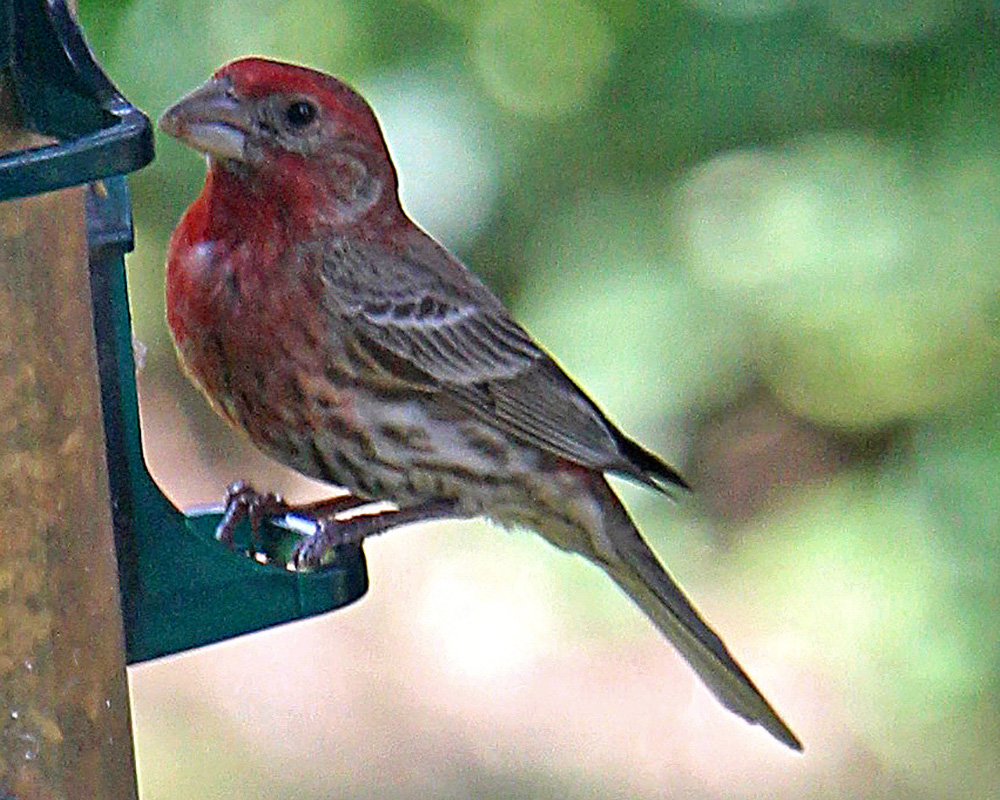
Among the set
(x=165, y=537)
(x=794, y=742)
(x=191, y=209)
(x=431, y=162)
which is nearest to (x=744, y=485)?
(x=431, y=162)

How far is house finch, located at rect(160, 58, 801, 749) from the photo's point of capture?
3988mm

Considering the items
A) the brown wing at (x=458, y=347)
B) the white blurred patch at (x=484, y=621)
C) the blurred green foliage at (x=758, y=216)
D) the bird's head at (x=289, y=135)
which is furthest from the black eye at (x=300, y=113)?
the white blurred patch at (x=484, y=621)

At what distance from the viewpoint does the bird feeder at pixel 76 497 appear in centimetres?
310

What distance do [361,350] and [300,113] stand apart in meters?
0.38

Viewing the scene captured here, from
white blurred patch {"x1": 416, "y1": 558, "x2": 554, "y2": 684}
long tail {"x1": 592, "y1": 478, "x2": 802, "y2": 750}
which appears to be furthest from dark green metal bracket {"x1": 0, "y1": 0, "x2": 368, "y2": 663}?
white blurred patch {"x1": 416, "y1": 558, "x2": 554, "y2": 684}

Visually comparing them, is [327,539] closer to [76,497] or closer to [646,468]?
[76,497]

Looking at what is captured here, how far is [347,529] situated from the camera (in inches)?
148

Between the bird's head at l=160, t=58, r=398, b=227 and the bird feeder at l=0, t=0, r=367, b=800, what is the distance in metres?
0.47

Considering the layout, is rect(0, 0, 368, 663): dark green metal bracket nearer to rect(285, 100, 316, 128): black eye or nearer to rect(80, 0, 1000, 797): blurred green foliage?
rect(285, 100, 316, 128): black eye

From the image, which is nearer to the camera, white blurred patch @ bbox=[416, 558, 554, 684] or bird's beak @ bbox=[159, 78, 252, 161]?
bird's beak @ bbox=[159, 78, 252, 161]

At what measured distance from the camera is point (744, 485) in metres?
6.19

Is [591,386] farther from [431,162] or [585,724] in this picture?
[585,724]

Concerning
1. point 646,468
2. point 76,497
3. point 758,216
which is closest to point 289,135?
point 646,468

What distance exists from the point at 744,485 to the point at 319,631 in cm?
138
